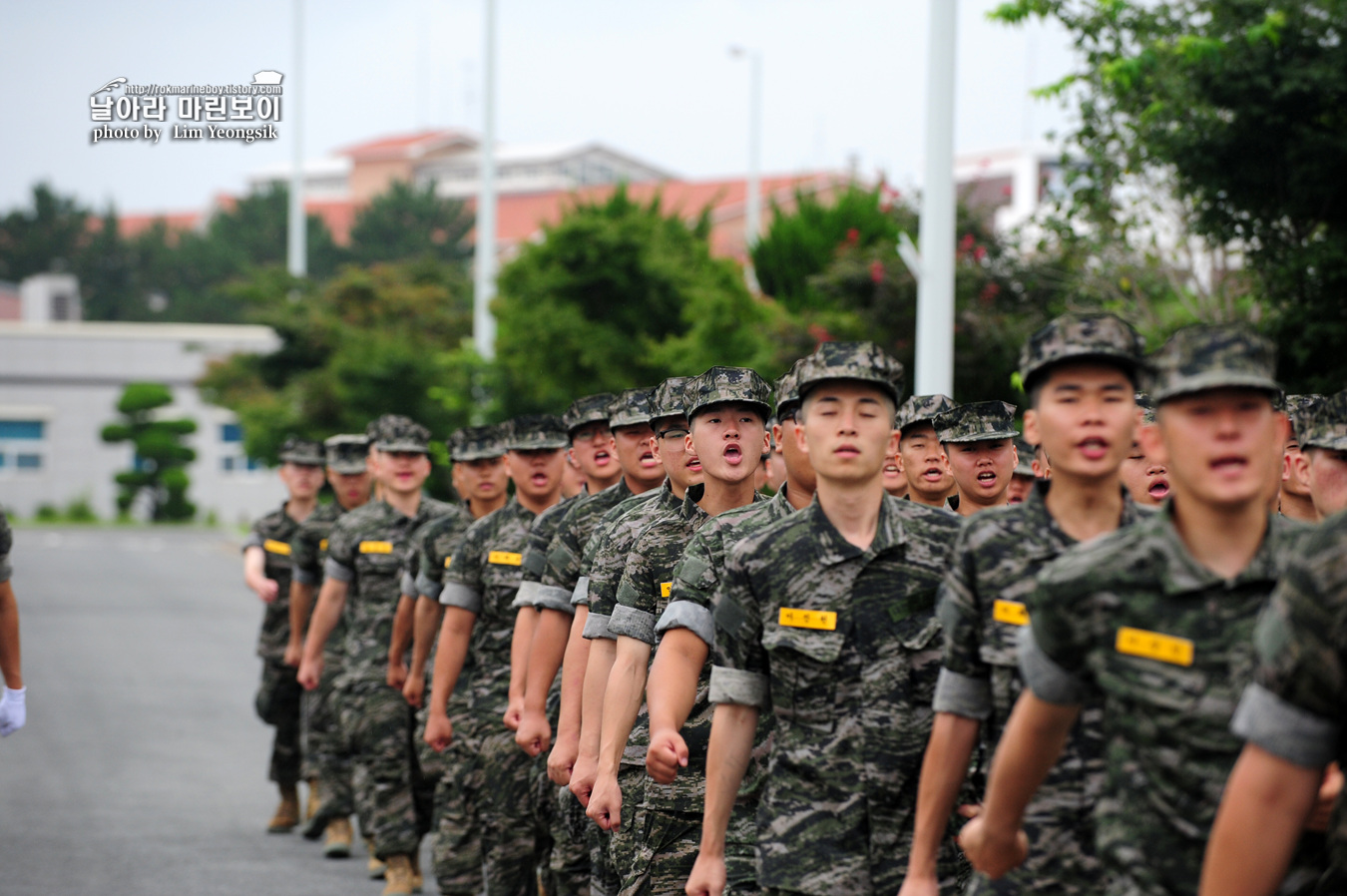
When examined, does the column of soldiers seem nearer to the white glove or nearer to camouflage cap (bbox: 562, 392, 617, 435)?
camouflage cap (bbox: 562, 392, 617, 435)

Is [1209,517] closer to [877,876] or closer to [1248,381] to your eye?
[1248,381]

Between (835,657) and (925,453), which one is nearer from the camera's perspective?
(835,657)

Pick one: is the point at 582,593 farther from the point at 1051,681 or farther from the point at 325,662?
the point at 325,662

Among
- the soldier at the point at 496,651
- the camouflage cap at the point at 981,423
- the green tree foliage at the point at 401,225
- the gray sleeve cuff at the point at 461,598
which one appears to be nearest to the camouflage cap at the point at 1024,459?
the camouflage cap at the point at 981,423

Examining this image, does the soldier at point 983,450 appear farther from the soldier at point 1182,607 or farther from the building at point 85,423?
the building at point 85,423

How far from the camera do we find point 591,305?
21781 mm

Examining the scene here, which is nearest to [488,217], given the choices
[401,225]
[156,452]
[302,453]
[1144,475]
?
[302,453]

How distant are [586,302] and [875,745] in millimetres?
17791

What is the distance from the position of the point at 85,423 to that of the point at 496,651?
2307 inches

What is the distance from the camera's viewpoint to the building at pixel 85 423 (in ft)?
204

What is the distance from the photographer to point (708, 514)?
589cm

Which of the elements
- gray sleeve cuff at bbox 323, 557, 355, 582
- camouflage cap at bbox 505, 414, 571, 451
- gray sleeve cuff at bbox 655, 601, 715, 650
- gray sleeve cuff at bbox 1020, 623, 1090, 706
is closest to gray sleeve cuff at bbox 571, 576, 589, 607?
gray sleeve cuff at bbox 655, 601, 715, 650

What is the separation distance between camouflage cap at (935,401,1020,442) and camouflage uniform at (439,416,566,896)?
225 centimetres

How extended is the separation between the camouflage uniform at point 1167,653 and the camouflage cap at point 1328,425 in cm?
192
